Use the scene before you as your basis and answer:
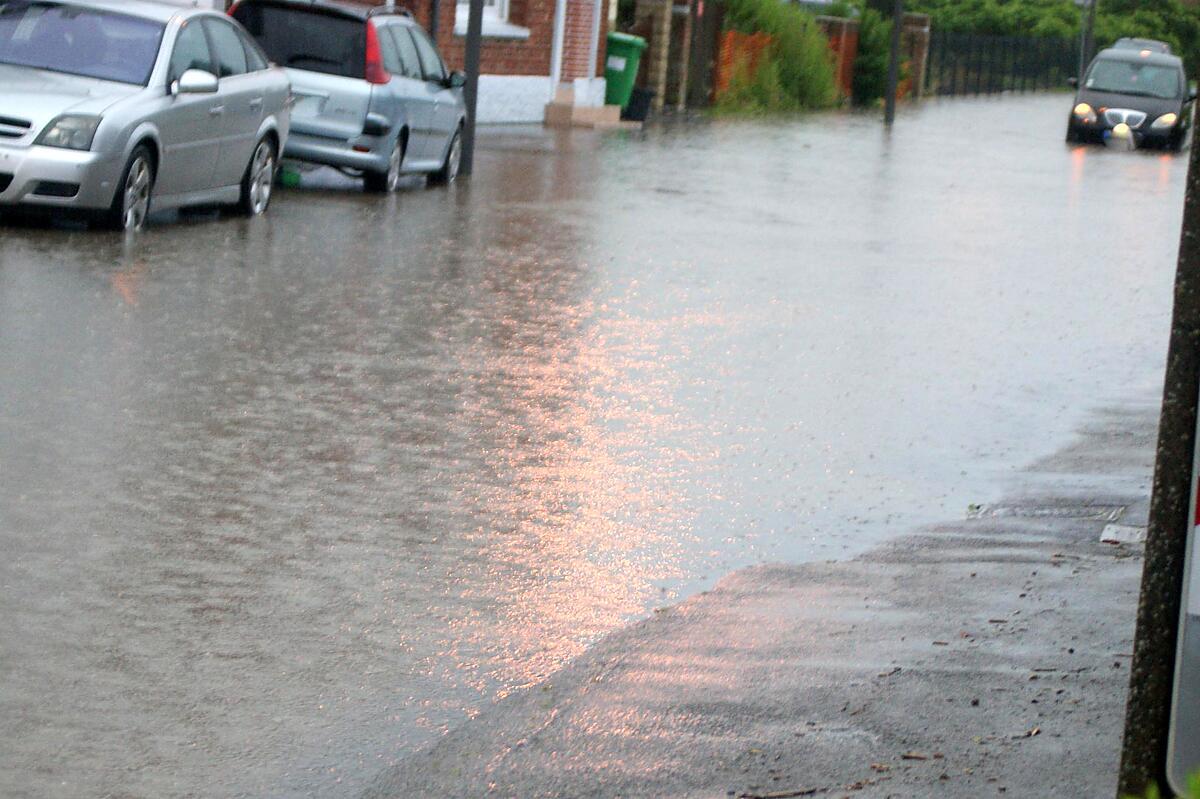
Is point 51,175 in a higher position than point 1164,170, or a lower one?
higher

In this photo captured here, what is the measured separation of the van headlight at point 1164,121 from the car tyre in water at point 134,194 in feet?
83.9

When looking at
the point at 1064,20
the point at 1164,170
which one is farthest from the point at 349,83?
the point at 1064,20

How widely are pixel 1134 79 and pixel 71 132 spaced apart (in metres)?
29.0

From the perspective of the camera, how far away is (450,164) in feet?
69.7

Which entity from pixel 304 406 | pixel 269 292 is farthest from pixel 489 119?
pixel 304 406

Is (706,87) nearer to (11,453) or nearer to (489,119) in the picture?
(489,119)

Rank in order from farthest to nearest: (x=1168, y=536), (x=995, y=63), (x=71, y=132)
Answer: (x=995, y=63)
(x=71, y=132)
(x=1168, y=536)

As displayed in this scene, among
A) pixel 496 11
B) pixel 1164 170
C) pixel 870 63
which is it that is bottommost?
pixel 1164 170

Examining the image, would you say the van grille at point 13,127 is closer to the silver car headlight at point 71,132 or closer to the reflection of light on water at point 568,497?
the silver car headlight at point 71,132

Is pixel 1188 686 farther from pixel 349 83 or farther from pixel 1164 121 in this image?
pixel 1164 121

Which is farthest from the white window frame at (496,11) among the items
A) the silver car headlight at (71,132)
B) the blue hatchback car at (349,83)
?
the silver car headlight at (71,132)

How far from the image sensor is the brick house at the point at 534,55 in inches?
1271

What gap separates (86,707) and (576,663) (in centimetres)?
131

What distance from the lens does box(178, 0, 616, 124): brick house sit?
1271 inches
